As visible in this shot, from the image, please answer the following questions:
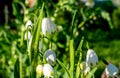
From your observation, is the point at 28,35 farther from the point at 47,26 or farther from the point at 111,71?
the point at 111,71

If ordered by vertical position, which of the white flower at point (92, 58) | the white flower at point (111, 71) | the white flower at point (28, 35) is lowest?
the white flower at point (111, 71)

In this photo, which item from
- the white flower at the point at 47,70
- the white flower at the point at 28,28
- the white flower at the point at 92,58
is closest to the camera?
the white flower at the point at 47,70

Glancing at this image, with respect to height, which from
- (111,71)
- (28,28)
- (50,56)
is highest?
(28,28)

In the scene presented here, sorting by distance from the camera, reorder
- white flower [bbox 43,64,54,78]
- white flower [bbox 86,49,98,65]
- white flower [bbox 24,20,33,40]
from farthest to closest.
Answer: white flower [bbox 24,20,33,40] → white flower [bbox 86,49,98,65] → white flower [bbox 43,64,54,78]

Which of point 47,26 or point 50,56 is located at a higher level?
point 47,26

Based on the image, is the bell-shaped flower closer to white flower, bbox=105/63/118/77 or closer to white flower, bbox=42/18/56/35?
white flower, bbox=42/18/56/35

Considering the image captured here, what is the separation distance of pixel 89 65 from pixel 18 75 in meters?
0.44

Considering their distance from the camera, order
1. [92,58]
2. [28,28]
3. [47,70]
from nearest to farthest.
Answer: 1. [47,70]
2. [92,58]
3. [28,28]

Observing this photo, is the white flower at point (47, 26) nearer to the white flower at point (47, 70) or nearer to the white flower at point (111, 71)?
the white flower at point (47, 70)

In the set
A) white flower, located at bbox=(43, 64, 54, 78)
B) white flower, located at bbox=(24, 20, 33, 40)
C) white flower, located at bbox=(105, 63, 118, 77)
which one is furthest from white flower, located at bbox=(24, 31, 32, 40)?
white flower, located at bbox=(105, 63, 118, 77)

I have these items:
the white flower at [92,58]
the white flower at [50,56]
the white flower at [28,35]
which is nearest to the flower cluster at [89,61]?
the white flower at [92,58]

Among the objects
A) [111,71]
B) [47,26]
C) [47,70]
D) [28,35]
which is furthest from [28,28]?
[111,71]

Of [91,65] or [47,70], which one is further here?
[91,65]

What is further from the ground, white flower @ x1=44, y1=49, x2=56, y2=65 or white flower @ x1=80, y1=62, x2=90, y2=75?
white flower @ x1=44, y1=49, x2=56, y2=65
